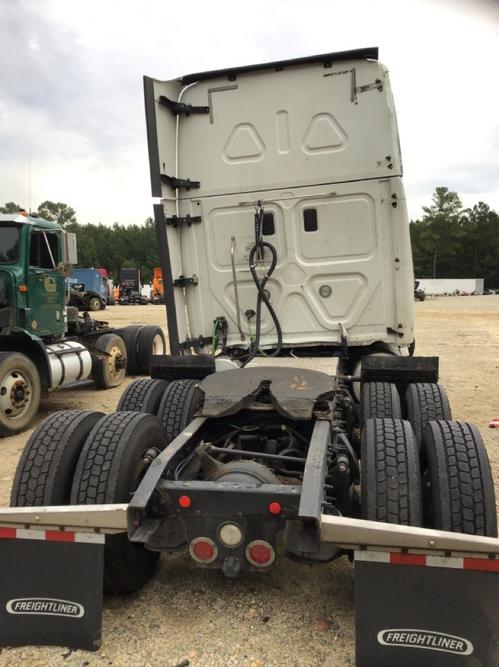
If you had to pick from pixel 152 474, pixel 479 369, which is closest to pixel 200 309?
pixel 152 474

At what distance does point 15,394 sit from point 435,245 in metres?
85.1

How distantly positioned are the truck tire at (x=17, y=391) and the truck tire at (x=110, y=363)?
1.95 metres

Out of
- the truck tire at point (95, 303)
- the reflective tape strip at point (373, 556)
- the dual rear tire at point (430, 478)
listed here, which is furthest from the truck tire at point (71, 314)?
the truck tire at point (95, 303)

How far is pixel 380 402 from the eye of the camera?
423cm

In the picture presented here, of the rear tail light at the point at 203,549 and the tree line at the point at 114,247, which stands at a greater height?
the tree line at the point at 114,247

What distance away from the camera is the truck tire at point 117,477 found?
9.07 ft

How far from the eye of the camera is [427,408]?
416 cm

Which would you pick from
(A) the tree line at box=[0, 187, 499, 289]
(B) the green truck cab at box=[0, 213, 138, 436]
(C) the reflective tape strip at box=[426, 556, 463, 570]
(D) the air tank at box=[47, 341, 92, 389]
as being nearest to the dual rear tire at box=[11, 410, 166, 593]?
(C) the reflective tape strip at box=[426, 556, 463, 570]

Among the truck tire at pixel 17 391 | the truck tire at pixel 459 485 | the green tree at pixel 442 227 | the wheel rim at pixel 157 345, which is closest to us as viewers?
the truck tire at pixel 459 485

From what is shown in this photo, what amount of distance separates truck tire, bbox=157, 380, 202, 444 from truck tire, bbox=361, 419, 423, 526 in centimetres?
172

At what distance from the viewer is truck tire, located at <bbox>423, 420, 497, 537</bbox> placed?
260cm

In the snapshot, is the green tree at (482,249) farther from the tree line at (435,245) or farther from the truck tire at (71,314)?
the truck tire at (71,314)

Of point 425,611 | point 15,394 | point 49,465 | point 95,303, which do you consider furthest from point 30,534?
point 95,303

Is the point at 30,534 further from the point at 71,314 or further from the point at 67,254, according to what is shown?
the point at 71,314
